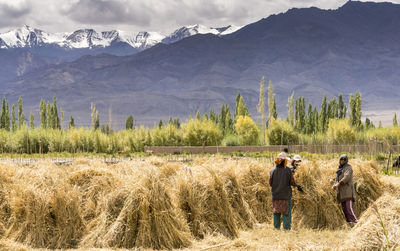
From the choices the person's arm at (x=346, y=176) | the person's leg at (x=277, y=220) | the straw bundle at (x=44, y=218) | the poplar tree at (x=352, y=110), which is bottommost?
the person's leg at (x=277, y=220)

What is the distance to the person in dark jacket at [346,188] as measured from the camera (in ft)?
40.4

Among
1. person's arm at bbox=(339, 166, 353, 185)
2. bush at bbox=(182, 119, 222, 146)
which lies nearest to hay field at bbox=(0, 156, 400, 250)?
person's arm at bbox=(339, 166, 353, 185)

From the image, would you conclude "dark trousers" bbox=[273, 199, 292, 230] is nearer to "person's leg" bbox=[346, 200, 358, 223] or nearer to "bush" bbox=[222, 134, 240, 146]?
"person's leg" bbox=[346, 200, 358, 223]

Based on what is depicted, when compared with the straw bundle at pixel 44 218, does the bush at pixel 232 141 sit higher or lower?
higher

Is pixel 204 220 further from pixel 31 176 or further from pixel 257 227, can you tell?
pixel 31 176

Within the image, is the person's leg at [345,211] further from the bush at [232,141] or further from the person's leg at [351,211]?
the bush at [232,141]

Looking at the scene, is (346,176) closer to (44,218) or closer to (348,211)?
(348,211)

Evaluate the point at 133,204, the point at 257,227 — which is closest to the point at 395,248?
the point at 133,204

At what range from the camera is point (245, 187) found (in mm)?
13391

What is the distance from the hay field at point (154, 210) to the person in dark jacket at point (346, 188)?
362 millimetres

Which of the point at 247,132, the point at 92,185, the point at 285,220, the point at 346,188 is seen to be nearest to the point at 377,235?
the point at 285,220

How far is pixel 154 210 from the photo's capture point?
10000 millimetres

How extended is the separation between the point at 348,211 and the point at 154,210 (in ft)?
16.4

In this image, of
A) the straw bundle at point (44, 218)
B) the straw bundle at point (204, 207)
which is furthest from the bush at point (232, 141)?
the straw bundle at point (44, 218)
